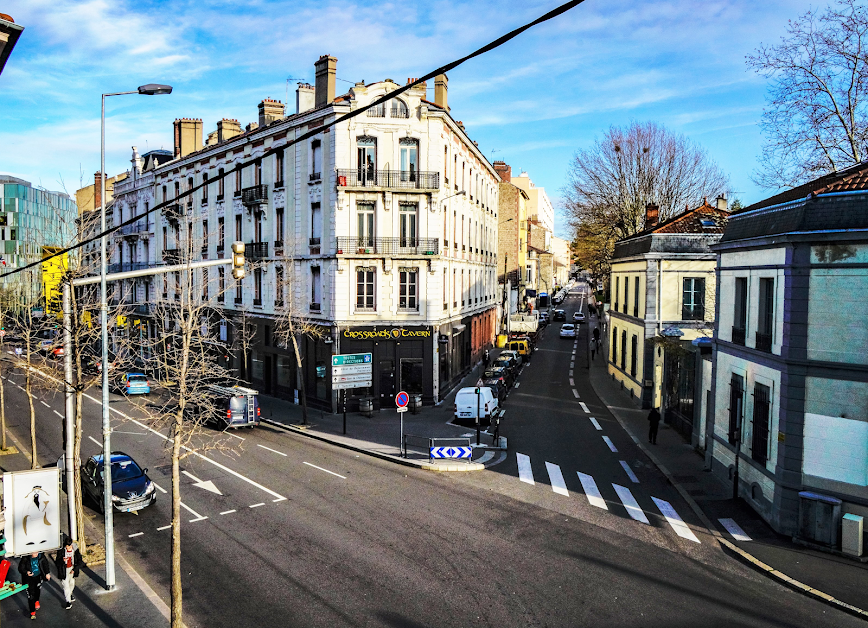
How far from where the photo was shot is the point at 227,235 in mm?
40938

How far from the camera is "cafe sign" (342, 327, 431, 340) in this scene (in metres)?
32.5

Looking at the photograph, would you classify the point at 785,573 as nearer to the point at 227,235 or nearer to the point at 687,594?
the point at 687,594

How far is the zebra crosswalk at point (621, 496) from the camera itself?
666 inches

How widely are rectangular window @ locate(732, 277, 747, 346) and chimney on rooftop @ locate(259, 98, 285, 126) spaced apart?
30218 millimetres

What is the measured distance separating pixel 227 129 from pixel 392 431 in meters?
28.0

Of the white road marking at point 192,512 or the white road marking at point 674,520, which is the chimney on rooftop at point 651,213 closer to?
the white road marking at point 674,520

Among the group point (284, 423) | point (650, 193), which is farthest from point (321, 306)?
point (650, 193)

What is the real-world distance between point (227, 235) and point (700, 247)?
1148 inches

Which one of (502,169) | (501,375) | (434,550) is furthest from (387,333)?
(502,169)

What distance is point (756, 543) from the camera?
15625 mm

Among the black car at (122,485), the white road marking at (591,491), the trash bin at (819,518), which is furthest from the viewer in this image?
the white road marking at (591,491)

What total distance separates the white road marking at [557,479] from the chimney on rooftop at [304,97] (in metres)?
25.6

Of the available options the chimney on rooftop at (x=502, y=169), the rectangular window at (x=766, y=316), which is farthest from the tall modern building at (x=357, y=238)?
the chimney on rooftop at (x=502, y=169)

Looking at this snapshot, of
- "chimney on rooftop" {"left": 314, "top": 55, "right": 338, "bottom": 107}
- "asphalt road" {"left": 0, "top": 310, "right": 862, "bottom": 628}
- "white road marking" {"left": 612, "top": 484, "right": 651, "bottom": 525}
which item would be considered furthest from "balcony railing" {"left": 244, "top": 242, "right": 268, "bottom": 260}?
"white road marking" {"left": 612, "top": 484, "right": 651, "bottom": 525}
